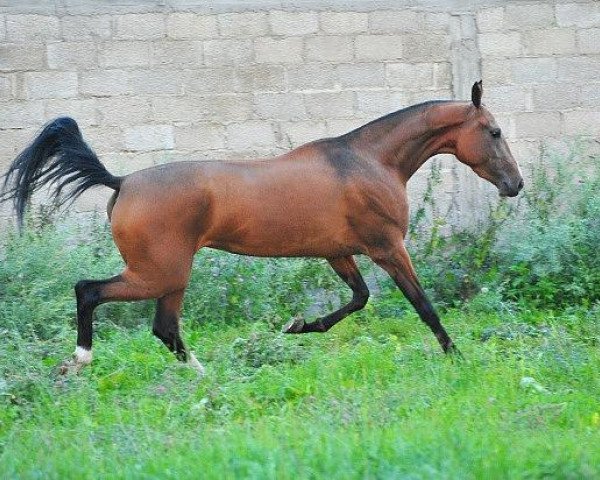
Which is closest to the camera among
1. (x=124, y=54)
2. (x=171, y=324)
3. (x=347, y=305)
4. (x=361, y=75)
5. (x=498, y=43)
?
(x=171, y=324)

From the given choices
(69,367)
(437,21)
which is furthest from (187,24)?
(69,367)

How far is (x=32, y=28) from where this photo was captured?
9.92m

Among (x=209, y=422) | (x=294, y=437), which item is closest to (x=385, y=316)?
(x=209, y=422)

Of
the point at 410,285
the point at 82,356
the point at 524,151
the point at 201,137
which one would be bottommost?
the point at 82,356

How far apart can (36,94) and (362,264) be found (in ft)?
10.7

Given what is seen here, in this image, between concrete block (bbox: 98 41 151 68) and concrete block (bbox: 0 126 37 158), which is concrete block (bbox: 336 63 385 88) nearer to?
concrete block (bbox: 98 41 151 68)

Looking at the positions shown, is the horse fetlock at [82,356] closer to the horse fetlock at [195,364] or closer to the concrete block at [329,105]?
the horse fetlock at [195,364]

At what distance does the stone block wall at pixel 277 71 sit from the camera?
996 centimetres

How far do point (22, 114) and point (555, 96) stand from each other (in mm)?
4863

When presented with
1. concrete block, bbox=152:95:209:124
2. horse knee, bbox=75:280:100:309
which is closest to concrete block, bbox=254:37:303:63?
concrete block, bbox=152:95:209:124

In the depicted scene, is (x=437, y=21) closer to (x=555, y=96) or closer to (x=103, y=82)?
(x=555, y=96)

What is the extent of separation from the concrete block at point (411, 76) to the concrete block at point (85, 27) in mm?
2612

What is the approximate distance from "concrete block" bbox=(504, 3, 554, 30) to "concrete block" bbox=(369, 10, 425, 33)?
0.82 m

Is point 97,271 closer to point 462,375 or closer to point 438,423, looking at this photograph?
point 462,375
